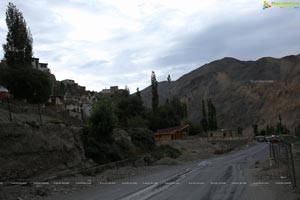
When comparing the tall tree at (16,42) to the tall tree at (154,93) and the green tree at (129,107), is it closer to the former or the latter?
the green tree at (129,107)

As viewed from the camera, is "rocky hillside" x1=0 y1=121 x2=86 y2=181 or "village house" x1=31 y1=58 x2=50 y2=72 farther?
"village house" x1=31 y1=58 x2=50 y2=72

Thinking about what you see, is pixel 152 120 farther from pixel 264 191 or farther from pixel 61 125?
pixel 264 191

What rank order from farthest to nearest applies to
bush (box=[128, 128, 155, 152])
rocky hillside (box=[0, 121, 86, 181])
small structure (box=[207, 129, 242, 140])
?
small structure (box=[207, 129, 242, 140]) → bush (box=[128, 128, 155, 152]) → rocky hillside (box=[0, 121, 86, 181])

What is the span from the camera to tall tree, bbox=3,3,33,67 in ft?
155

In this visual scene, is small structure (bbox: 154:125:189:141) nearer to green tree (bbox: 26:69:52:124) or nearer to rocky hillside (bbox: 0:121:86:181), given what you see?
green tree (bbox: 26:69:52:124)

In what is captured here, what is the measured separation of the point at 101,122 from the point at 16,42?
54.2 ft

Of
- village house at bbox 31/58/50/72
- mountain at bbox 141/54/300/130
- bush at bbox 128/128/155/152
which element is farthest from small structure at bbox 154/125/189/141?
mountain at bbox 141/54/300/130

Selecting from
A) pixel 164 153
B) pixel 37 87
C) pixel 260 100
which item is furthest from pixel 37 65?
pixel 260 100

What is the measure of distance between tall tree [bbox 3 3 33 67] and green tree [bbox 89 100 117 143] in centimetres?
1272

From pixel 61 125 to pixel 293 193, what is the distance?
63.4ft

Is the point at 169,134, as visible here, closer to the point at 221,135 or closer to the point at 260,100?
the point at 221,135

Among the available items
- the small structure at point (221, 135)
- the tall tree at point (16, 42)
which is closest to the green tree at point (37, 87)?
the tall tree at point (16, 42)

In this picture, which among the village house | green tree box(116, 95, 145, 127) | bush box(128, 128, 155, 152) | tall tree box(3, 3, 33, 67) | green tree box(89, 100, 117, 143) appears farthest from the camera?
green tree box(116, 95, 145, 127)

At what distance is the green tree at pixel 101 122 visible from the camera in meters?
38.8
